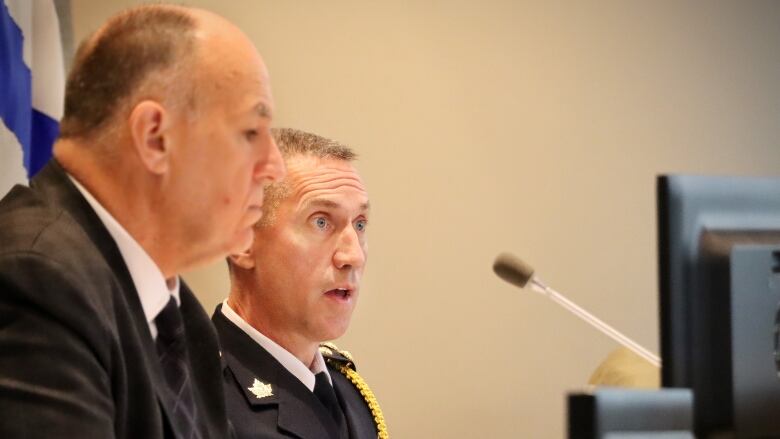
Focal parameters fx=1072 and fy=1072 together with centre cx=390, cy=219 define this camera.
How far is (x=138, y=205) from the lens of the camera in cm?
128

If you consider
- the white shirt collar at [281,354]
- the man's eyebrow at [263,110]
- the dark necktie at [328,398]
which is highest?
the man's eyebrow at [263,110]

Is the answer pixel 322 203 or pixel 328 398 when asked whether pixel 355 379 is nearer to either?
pixel 328 398

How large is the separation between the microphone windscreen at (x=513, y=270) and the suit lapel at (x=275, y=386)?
0.42 m

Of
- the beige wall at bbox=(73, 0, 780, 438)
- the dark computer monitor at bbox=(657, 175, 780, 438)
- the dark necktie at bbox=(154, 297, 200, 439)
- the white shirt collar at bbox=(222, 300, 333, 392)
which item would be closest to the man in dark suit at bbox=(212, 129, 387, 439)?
the white shirt collar at bbox=(222, 300, 333, 392)

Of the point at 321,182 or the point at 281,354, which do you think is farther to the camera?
the point at 321,182

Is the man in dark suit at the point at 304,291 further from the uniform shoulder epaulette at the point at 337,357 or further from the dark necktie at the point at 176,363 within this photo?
the dark necktie at the point at 176,363

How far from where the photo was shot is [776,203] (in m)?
1.16

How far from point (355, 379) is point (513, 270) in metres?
0.48

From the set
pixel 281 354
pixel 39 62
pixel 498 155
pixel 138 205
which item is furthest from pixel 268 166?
pixel 498 155

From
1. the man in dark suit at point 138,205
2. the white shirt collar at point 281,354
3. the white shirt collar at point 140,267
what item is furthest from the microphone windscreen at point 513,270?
the white shirt collar at point 140,267

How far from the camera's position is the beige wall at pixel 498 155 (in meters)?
3.39

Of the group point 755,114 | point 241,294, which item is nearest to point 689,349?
point 241,294

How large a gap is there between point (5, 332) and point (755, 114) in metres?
3.36

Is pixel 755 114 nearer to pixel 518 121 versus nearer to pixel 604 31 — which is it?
pixel 604 31
